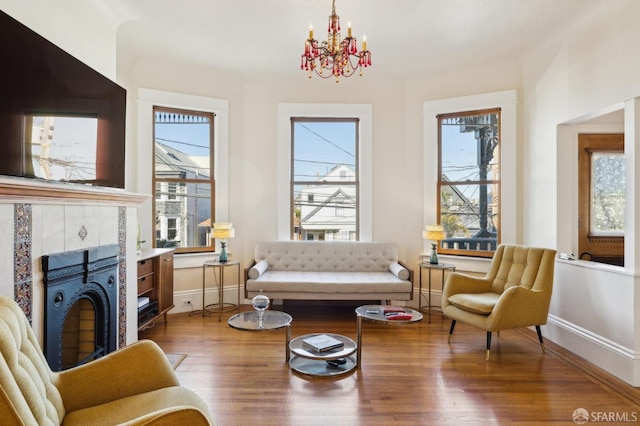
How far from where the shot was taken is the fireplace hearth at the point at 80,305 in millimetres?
2344

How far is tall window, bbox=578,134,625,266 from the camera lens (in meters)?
3.78

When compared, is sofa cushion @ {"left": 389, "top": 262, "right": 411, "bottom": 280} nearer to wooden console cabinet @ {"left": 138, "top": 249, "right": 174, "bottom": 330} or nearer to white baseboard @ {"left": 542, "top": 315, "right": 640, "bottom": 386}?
white baseboard @ {"left": 542, "top": 315, "right": 640, "bottom": 386}

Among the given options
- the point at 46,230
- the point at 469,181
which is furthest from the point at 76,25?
the point at 469,181

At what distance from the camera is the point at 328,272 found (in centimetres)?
501

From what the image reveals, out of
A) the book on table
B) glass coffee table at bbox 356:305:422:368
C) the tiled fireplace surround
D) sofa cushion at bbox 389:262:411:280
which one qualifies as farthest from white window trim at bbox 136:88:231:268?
glass coffee table at bbox 356:305:422:368

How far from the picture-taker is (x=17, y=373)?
136cm

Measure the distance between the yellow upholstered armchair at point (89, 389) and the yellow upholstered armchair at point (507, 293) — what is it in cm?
261

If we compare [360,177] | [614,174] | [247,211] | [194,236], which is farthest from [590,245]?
[194,236]

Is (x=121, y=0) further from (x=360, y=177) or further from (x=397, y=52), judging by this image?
(x=360, y=177)

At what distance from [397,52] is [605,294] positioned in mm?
3117

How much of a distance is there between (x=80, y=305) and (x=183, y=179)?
2.27 meters

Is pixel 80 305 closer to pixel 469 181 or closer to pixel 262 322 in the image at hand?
pixel 262 322

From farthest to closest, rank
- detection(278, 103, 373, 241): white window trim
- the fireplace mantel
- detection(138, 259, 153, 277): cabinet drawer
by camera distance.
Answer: detection(278, 103, 373, 241): white window trim < detection(138, 259, 153, 277): cabinet drawer < the fireplace mantel

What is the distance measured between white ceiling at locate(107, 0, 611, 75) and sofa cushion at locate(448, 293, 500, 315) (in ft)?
8.50
